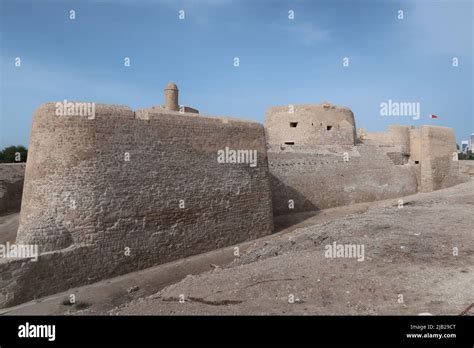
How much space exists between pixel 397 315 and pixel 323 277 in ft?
4.98

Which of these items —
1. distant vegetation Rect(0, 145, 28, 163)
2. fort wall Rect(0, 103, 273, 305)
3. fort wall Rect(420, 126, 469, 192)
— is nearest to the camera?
fort wall Rect(0, 103, 273, 305)

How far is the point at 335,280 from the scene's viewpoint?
17.8 ft

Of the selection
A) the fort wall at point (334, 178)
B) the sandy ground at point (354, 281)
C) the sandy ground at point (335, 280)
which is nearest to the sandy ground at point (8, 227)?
the sandy ground at point (335, 280)

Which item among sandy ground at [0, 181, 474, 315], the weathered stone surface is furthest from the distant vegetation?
sandy ground at [0, 181, 474, 315]

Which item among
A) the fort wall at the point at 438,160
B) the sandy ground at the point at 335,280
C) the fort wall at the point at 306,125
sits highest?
the fort wall at the point at 306,125

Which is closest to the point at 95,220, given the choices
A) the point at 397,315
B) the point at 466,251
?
the point at 397,315

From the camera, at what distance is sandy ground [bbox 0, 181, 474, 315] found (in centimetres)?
465

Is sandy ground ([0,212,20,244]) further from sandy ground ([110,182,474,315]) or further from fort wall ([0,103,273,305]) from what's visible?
sandy ground ([110,182,474,315])

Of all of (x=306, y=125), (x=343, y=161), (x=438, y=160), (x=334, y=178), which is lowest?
(x=334, y=178)

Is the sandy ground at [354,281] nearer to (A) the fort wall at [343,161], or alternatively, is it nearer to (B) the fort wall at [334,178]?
(B) the fort wall at [334,178]

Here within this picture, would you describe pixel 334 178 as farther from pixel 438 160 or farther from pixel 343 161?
pixel 438 160

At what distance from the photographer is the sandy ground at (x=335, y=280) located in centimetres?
465

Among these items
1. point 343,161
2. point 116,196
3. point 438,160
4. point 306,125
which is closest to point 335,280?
point 116,196

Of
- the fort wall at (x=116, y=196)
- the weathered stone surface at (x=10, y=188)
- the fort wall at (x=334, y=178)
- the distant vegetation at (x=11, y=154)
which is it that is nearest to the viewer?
the fort wall at (x=116, y=196)
